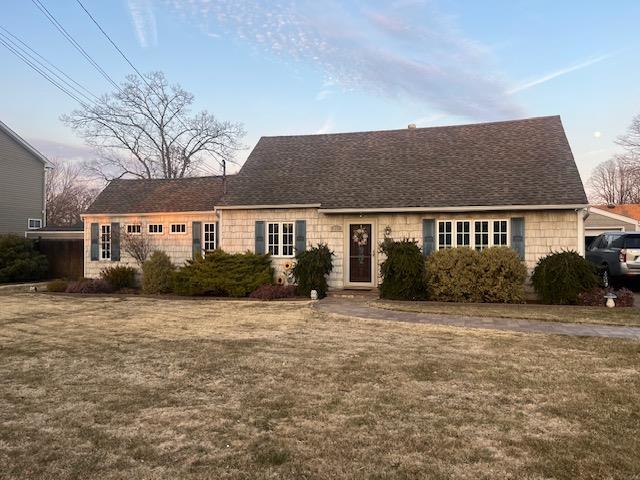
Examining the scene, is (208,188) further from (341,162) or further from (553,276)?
(553,276)

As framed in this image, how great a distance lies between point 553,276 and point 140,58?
15908 mm

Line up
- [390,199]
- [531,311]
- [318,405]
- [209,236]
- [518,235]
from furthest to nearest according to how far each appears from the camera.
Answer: [209,236] → [390,199] → [518,235] → [531,311] → [318,405]

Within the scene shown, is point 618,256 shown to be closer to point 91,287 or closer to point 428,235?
point 428,235

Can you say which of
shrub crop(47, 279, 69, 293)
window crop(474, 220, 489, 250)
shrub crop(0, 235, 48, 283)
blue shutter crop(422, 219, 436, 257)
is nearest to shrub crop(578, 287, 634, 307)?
window crop(474, 220, 489, 250)

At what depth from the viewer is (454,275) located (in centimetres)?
1253

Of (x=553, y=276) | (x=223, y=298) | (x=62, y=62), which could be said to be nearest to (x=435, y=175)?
(x=553, y=276)

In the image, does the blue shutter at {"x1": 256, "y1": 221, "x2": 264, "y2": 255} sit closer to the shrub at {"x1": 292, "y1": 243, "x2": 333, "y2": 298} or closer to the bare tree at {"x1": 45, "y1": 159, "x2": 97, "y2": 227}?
the shrub at {"x1": 292, "y1": 243, "x2": 333, "y2": 298}

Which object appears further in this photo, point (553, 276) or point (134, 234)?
point (134, 234)

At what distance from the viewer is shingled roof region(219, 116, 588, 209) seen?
14.0m

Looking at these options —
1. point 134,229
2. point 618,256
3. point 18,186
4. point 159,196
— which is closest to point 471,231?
point 618,256

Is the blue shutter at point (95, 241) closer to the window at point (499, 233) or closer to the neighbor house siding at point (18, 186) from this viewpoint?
the neighbor house siding at point (18, 186)

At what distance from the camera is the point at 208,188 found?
19766 mm

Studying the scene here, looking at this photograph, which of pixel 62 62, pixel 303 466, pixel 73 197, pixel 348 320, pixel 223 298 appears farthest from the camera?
pixel 73 197

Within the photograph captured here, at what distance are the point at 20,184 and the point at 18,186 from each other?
181 millimetres
